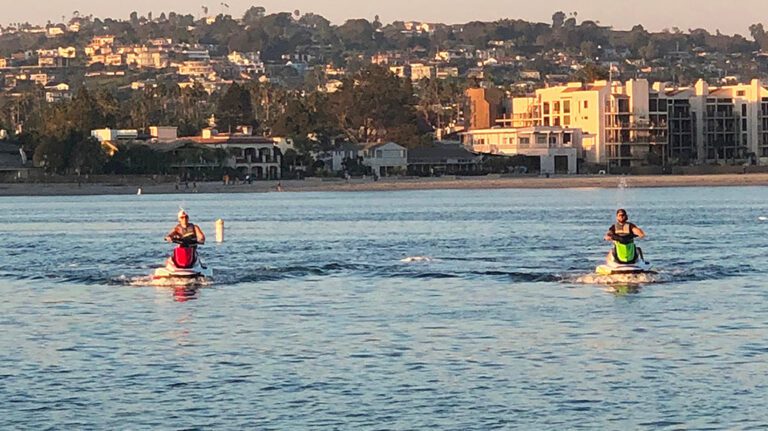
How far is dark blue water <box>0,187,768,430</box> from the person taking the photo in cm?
2356

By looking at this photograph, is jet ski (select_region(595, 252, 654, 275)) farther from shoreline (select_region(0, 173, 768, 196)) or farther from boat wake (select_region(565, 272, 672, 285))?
shoreline (select_region(0, 173, 768, 196))

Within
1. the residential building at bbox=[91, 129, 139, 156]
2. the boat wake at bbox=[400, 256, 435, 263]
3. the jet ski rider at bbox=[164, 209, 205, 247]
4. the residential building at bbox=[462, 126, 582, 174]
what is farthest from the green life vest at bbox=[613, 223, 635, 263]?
the residential building at bbox=[462, 126, 582, 174]

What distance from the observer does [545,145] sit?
182750 millimetres

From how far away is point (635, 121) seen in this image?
616 ft

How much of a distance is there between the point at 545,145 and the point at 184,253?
142246mm

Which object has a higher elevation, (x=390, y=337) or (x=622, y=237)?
(x=622, y=237)

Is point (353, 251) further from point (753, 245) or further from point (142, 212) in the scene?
point (142, 212)

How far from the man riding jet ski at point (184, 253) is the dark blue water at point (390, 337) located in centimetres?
73

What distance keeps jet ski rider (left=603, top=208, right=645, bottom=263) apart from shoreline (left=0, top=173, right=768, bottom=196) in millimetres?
114849

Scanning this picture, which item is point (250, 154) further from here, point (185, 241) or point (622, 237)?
point (622, 237)

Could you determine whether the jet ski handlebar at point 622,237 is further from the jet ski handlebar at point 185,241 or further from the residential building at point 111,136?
the residential building at point 111,136

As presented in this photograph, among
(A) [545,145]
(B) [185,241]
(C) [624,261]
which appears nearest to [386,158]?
(A) [545,145]

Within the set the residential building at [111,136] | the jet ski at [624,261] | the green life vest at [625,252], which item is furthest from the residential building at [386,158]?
the green life vest at [625,252]

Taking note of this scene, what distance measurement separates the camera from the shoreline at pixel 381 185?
512 ft
